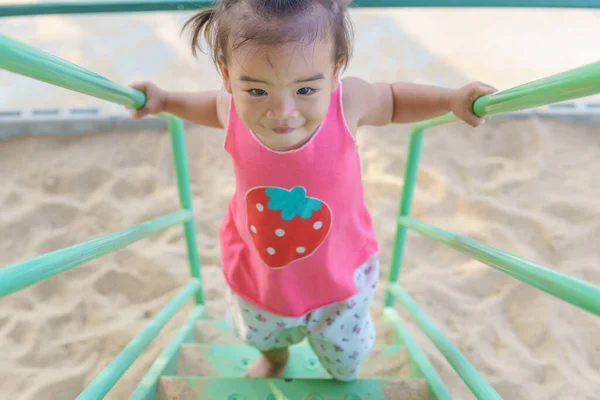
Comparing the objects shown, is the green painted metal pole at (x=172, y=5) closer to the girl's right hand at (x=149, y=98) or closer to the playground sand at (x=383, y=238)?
the girl's right hand at (x=149, y=98)

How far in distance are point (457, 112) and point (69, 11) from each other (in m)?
1.61

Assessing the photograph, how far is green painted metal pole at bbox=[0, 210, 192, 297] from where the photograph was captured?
656 millimetres

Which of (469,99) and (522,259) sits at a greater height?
(469,99)

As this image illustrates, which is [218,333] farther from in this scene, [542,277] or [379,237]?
[542,277]

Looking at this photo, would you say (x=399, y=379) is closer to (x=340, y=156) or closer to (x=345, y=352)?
(x=345, y=352)

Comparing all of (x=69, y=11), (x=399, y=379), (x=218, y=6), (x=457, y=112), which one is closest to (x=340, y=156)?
(x=457, y=112)

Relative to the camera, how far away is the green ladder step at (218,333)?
1675 mm

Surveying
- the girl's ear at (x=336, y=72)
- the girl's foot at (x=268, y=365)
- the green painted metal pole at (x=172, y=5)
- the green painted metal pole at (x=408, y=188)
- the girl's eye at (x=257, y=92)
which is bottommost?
the girl's foot at (x=268, y=365)

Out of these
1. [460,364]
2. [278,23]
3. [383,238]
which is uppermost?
[278,23]

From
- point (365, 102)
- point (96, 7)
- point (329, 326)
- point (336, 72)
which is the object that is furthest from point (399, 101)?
point (96, 7)

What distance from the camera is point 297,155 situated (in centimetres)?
94

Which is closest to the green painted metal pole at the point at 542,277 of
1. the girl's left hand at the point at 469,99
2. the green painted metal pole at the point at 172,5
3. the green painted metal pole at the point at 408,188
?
the girl's left hand at the point at 469,99

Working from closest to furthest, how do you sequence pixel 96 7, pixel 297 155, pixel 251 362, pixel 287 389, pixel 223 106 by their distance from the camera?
pixel 297 155 → pixel 223 106 → pixel 287 389 → pixel 251 362 → pixel 96 7

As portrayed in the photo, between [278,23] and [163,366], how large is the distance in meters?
0.96
